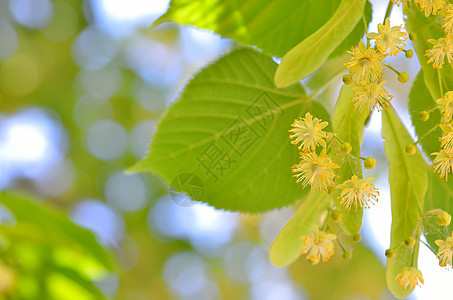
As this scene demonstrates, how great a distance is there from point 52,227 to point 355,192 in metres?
1.00

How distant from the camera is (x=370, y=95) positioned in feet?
1.97

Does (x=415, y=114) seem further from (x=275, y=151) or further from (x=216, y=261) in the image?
(x=216, y=261)

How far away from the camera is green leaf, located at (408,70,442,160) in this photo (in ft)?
2.19

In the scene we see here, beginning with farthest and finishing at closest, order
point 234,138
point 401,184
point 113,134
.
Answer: point 113,134, point 234,138, point 401,184

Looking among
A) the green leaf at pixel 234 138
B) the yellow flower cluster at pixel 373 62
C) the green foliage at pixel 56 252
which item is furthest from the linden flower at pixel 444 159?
the green foliage at pixel 56 252

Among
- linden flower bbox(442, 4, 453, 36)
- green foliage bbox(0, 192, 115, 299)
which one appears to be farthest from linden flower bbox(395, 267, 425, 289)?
green foliage bbox(0, 192, 115, 299)

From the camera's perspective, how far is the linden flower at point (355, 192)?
62 cm

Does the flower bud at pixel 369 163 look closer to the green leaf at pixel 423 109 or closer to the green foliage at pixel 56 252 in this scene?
the green leaf at pixel 423 109

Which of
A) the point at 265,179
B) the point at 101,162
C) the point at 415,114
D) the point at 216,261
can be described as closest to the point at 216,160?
the point at 265,179

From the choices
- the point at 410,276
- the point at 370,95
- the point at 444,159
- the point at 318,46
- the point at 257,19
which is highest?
the point at 257,19

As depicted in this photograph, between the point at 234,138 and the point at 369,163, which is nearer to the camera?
the point at 369,163

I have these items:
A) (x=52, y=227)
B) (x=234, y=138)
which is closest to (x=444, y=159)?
(x=234, y=138)

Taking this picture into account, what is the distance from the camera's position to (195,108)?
869 mm

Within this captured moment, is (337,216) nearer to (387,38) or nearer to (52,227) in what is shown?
(387,38)
